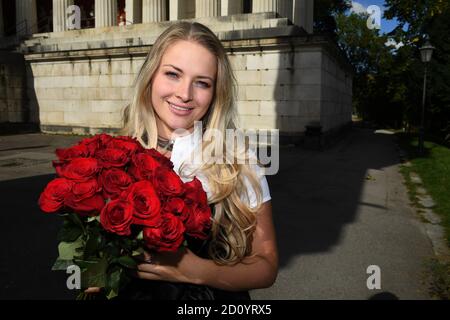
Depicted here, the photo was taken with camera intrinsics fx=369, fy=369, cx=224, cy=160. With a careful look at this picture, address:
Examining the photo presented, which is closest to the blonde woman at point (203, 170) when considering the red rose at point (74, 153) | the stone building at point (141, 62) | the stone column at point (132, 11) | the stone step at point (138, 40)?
the red rose at point (74, 153)

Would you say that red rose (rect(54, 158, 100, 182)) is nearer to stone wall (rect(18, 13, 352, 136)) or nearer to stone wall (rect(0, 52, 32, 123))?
stone wall (rect(18, 13, 352, 136))

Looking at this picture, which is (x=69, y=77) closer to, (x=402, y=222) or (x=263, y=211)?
(x=402, y=222)

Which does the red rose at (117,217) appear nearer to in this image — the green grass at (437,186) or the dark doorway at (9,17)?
the green grass at (437,186)

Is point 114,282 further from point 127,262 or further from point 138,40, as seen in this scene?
point 138,40

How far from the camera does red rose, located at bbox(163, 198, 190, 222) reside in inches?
56.3

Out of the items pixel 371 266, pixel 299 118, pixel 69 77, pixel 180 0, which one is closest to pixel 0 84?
pixel 69 77

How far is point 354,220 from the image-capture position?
6.49 meters

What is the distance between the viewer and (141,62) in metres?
17.5

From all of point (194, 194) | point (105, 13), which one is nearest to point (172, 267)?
point (194, 194)

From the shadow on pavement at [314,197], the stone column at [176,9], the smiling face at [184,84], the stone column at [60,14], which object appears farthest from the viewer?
the stone column at [60,14]

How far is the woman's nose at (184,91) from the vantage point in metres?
1.86

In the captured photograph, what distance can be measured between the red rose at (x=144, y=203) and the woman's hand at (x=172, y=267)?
22cm

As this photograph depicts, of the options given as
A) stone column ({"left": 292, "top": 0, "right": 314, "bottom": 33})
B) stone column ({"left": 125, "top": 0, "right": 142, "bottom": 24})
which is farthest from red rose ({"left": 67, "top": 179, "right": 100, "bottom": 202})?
stone column ({"left": 125, "top": 0, "right": 142, "bottom": 24})

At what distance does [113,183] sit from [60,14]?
25.4 m
